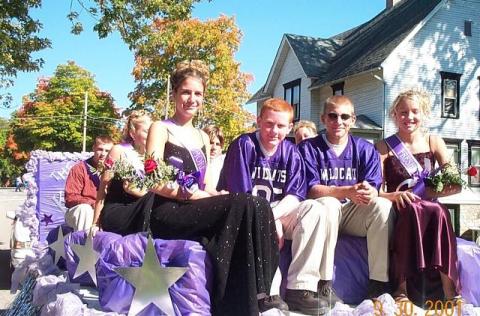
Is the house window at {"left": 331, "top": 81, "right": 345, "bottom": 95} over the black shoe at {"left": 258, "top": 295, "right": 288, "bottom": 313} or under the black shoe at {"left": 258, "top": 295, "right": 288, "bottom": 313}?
over

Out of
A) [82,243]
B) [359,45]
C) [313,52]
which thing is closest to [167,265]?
[82,243]

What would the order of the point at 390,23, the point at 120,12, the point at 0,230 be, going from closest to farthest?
the point at 120,12
the point at 0,230
the point at 390,23

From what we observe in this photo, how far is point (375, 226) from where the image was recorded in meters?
3.62

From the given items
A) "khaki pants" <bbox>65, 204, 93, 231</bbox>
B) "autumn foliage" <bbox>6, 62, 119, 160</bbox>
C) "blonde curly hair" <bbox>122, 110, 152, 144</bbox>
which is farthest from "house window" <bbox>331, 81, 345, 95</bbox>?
"autumn foliage" <bbox>6, 62, 119, 160</bbox>

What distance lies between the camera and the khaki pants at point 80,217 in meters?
4.94

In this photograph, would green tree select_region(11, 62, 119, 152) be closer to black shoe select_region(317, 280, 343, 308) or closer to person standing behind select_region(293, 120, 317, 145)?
person standing behind select_region(293, 120, 317, 145)

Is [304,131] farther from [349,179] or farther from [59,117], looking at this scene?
[59,117]

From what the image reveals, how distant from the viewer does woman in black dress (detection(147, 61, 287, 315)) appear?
2963mm

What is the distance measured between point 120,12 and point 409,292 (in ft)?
29.6

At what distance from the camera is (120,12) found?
440 inches

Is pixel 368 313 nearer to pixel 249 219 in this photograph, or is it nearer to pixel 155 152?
pixel 249 219

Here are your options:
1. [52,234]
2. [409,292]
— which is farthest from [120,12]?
[409,292]

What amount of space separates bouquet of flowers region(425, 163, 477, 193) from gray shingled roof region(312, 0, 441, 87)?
1764 centimetres

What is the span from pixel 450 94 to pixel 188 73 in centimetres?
2037
